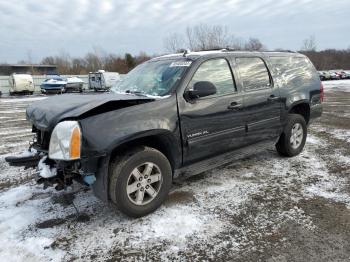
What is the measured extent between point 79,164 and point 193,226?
1.34 meters

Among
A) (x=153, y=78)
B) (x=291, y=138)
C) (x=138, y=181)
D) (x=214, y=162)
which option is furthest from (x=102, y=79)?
(x=138, y=181)

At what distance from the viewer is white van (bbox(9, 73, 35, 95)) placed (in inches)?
1127

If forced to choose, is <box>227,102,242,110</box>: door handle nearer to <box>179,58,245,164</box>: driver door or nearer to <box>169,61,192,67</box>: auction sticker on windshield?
<box>179,58,245,164</box>: driver door

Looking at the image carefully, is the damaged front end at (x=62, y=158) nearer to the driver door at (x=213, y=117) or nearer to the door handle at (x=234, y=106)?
the driver door at (x=213, y=117)

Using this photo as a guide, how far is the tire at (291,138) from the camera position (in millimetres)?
5688

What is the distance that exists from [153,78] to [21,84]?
2753 centimetres

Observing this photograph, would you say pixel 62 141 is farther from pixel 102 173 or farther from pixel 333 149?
pixel 333 149

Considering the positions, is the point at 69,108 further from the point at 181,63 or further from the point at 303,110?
the point at 303,110

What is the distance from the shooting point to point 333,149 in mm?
6547

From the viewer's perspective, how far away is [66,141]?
325 cm

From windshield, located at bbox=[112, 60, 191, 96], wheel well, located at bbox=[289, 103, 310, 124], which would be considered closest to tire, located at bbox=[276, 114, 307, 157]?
wheel well, located at bbox=[289, 103, 310, 124]

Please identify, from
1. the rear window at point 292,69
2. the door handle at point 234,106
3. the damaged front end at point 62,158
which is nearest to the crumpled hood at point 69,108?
the damaged front end at point 62,158

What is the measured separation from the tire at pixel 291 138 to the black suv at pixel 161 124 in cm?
4

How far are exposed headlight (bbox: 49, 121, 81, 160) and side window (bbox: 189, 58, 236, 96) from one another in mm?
1620
